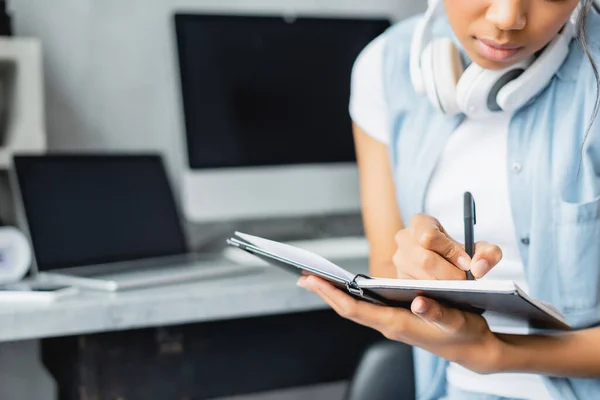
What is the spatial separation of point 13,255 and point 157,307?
31 cm

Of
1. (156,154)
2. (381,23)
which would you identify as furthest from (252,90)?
(381,23)

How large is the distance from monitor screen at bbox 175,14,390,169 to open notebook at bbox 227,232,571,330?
0.60 m

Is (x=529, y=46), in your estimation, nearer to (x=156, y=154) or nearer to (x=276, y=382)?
(x=276, y=382)

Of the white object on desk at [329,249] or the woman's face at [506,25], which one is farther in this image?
the white object on desk at [329,249]

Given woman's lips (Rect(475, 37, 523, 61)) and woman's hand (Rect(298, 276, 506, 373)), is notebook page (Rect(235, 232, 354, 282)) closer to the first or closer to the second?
woman's hand (Rect(298, 276, 506, 373))

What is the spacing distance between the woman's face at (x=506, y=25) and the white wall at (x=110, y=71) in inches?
29.1

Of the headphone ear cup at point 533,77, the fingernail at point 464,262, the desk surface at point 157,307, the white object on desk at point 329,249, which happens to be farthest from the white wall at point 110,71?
the fingernail at point 464,262

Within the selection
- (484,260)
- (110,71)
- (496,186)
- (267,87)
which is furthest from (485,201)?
(110,71)

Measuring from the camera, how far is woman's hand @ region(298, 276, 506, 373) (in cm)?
77

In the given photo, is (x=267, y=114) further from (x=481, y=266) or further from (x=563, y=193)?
(x=481, y=266)

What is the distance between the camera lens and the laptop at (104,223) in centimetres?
111

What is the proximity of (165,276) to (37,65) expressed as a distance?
50 centimetres

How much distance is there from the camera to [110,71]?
149 centimetres

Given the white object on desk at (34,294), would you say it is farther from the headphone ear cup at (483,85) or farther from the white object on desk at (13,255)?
the headphone ear cup at (483,85)
